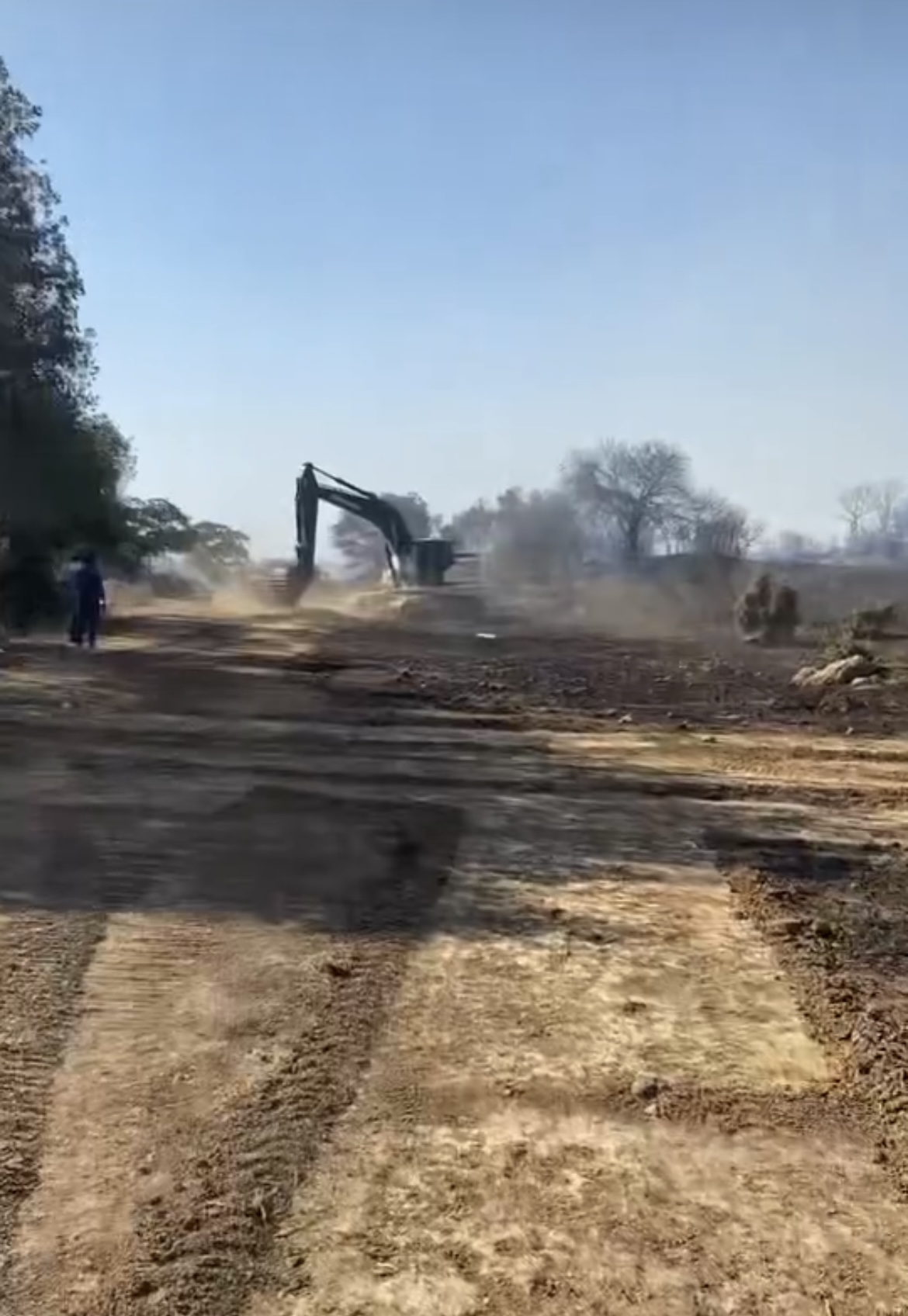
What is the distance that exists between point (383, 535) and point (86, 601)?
25.6 m

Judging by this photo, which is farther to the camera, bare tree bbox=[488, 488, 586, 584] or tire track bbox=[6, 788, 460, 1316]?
bare tree bbox=[488, 488, 586, 584]

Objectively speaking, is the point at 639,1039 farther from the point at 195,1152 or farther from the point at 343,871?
the point at 343,871

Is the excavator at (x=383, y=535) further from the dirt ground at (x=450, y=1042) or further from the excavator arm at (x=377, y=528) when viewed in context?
the dirt ground at (x=450, y=1042)

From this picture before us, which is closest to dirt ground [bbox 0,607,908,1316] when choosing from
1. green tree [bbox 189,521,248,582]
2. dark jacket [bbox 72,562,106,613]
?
dark jacket [bbox 72,562,106,613]

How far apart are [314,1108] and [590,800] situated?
6.26 metres

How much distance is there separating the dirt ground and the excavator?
35.6m

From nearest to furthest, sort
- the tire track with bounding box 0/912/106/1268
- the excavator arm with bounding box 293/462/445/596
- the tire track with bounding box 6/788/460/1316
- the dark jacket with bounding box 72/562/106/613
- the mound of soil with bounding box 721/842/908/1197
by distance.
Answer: the tire track with bounding box 6/788/460/1316, the tire track with bounding box 0/912/106/1268, the mound of soil with bounding box 721/842/908/1197, the dark jacket with bounding box 72/562/106/613, the excavator arm with bounding box 293/462/445/596

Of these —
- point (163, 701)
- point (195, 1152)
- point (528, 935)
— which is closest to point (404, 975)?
point (528, 935)

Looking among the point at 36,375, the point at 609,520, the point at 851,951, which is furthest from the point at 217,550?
the point at 851,951

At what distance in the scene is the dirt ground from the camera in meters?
3.54

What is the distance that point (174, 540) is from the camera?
76250mm

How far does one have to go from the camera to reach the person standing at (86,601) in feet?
78.3

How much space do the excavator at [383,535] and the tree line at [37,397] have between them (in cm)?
1477

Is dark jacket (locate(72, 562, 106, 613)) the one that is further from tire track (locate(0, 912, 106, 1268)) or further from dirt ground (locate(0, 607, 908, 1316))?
tire track (locate(0, 912, 106, 1268))
